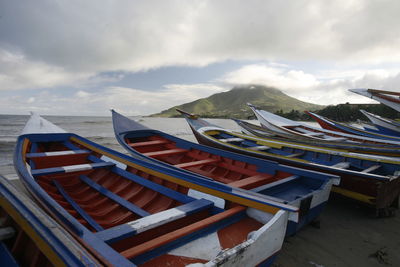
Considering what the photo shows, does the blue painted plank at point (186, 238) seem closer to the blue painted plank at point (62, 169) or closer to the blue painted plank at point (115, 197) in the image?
the blue painted plank at point (115, 197)

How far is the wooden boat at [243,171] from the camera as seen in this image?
3.38m

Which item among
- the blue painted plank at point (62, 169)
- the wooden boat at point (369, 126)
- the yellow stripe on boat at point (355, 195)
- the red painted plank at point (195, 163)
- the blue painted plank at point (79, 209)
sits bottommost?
the blue painted plank at point (79, 209)

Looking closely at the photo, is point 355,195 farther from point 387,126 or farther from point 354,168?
point 387,126

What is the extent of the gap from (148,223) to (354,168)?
5651mm

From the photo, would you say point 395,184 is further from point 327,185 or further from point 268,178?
point 268,178

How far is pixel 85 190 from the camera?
4609mm

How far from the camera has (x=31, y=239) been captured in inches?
71.9

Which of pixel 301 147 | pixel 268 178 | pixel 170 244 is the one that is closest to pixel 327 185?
pixel 268 178

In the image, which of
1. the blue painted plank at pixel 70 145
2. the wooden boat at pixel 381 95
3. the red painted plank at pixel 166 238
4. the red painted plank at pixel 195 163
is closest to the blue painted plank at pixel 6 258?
the red painted plank at pixel 166 238

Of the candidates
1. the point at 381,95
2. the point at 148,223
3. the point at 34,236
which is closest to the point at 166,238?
the point at 148,223

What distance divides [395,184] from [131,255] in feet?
17.2

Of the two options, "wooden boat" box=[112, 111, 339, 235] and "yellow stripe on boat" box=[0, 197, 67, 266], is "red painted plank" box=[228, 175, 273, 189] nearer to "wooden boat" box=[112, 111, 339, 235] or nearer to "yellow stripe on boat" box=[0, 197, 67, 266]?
"wooden boat" box=[112, 111, 339, 235]

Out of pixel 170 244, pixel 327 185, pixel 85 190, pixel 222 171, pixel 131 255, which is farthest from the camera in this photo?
pixel 222 171

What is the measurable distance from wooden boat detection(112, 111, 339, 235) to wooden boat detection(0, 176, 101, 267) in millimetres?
2076
